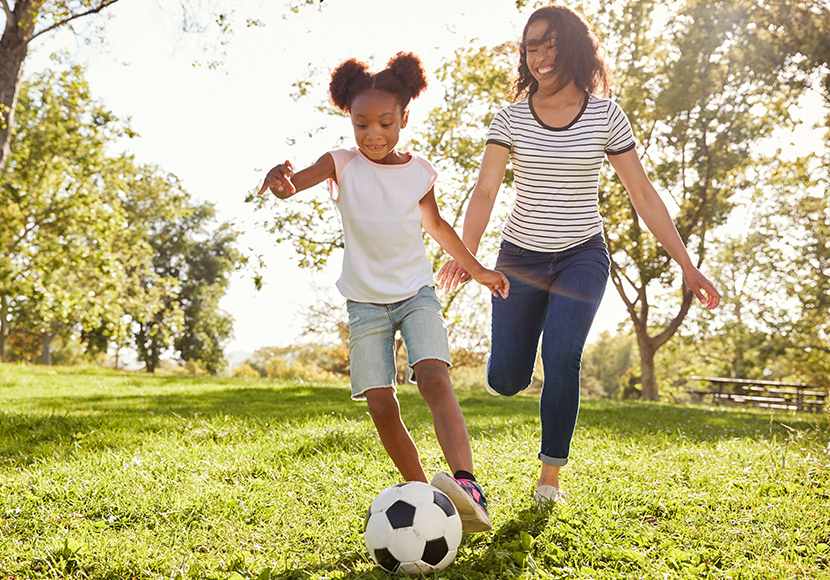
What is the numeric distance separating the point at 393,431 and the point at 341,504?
2.13 feet

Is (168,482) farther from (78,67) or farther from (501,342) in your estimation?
(78,67)

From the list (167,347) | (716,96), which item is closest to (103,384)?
(716,96)

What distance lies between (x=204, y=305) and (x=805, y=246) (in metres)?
29.4

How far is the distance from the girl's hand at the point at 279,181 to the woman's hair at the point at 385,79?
1.94 feet

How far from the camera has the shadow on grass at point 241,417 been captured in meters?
5.55

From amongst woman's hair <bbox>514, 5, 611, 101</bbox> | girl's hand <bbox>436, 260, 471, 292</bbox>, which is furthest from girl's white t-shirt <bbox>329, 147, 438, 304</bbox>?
woman's hair <bbox>514, 5, 611, 101</bbox>

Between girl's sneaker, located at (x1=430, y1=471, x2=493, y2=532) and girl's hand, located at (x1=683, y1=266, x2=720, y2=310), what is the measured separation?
1.58 m

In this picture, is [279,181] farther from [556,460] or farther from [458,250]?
[556,460]

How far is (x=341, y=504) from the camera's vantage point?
3215 mm

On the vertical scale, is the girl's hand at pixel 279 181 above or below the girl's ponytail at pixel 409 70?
below

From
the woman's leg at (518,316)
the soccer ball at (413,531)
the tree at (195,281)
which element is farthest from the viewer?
the tree at (195,281)

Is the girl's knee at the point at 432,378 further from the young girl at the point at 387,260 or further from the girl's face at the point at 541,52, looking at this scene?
the girl's face at the point at 541,52

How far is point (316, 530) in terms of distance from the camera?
9.42 ft

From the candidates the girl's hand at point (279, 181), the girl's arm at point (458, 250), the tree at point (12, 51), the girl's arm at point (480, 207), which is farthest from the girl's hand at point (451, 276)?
the tree at point (12, 51)
